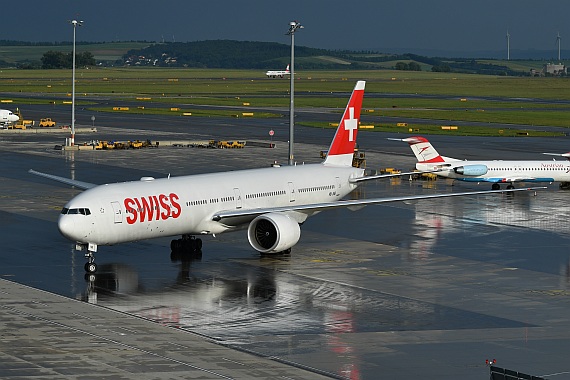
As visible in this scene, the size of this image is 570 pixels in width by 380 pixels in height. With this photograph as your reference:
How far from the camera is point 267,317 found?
43.7m

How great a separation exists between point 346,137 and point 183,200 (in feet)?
49.8

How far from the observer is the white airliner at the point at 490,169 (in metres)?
85.4

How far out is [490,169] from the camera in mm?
85625

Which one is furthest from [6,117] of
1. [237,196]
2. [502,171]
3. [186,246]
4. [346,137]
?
[237,196]

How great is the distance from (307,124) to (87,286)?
341 ft

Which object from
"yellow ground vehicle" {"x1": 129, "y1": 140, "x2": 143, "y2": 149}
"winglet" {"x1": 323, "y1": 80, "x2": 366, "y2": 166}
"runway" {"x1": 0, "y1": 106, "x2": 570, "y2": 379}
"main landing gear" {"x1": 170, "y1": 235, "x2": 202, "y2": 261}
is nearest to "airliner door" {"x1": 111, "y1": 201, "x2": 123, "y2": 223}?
"runway" {"x1": 0, "y1": 106, "x2": 570, "y2": 379}

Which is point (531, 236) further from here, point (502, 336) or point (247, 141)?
point (247, 141)

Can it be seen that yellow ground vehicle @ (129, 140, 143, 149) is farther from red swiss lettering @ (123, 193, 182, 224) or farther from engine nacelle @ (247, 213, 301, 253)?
red swiss lettering @ (123, 193, 182, 224)

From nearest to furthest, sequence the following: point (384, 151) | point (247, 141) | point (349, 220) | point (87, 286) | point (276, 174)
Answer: point (87, 286), point (276, 174), point (349, 220), point (384, 151), point (247, 141)

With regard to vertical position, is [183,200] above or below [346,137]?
below

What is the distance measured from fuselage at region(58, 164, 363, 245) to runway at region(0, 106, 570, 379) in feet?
6.44

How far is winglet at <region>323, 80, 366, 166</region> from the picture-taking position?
216 ft

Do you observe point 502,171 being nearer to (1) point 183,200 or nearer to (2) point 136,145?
(1) point 183,200

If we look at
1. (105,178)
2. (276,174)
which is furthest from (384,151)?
(276,174)
